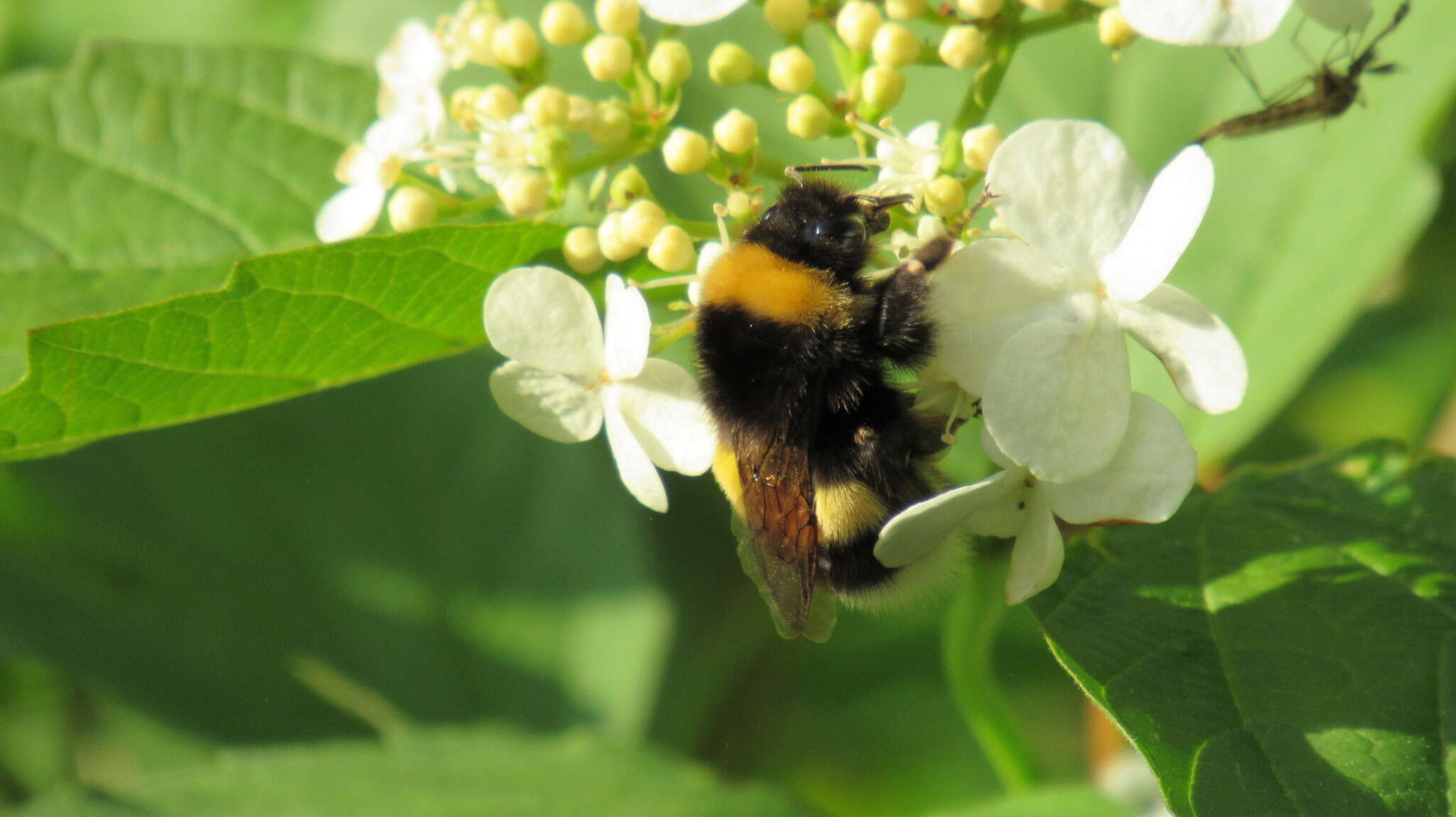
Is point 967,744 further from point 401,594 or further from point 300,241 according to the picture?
point 300,241

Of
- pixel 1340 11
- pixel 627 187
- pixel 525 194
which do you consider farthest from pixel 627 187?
pixel 1340 11

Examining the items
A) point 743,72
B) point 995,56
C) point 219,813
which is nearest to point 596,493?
point 219,813

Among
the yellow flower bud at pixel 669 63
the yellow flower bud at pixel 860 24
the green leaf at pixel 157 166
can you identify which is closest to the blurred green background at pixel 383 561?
the green leaf at pixel 157 166

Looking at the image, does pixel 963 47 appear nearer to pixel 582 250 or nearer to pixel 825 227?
pixel 825 227

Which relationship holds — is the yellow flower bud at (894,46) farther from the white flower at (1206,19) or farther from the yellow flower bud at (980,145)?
the white flower at (1206,19)

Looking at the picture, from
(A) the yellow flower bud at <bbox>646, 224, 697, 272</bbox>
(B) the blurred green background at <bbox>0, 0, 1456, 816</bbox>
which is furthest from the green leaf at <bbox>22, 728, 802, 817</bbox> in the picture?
(A) the yellow flower bud at <bbox>646, 224, 697, 272</bbox>

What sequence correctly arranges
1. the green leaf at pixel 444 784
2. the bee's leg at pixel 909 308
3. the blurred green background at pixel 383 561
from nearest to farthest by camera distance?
the bee's leg at pixel 909 308 → the green leaf at pixel 444 784 → the blurred green background at pixel 383 561

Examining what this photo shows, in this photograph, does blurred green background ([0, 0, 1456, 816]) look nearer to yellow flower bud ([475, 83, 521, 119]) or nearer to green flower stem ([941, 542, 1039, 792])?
green flower stem ([941, 542, 1039, 792])
